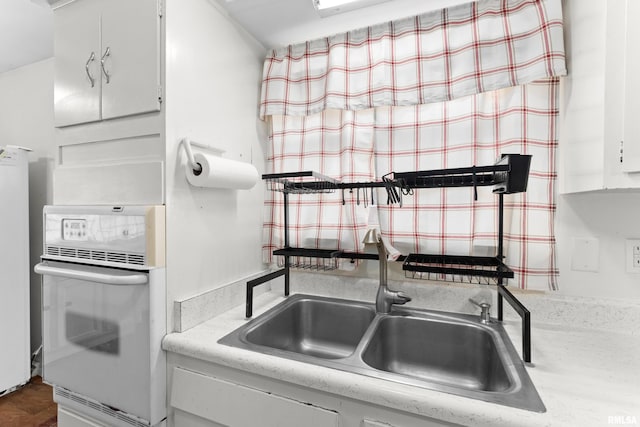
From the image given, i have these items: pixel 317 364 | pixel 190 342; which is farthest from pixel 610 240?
pixel 190 342

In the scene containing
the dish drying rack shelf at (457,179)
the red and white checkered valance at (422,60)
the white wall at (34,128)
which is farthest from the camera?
the white wall at (34,128)

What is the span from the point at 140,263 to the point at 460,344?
130 centimetres

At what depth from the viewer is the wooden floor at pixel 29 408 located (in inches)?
66.0

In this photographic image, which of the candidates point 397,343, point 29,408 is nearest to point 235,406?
point 397,343

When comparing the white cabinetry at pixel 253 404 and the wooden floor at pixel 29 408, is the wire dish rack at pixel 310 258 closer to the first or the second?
the white cabinetry at pixel 253 404

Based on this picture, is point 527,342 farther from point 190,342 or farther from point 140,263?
point 140,263

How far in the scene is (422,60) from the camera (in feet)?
4.41

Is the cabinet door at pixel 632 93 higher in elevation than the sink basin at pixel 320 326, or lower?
higher

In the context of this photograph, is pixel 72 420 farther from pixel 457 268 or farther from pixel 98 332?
pixel 457 268

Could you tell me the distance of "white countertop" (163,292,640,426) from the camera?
0.67m

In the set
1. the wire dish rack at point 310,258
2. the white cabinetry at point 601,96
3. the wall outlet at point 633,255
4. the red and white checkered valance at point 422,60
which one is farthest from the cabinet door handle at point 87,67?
the wall outlet at point 633,255

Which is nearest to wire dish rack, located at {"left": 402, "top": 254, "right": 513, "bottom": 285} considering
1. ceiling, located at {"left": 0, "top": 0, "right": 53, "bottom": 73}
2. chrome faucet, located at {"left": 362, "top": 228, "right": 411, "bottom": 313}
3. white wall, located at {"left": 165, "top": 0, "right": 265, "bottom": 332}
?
Answer: chrome faucet, located at {"left": 362, "top": 228, "right": 411, "bottom": 313}

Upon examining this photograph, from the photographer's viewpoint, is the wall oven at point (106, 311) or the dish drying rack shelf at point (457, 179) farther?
the wall oven at point (106, 311)

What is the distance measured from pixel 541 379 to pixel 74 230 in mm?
1753
